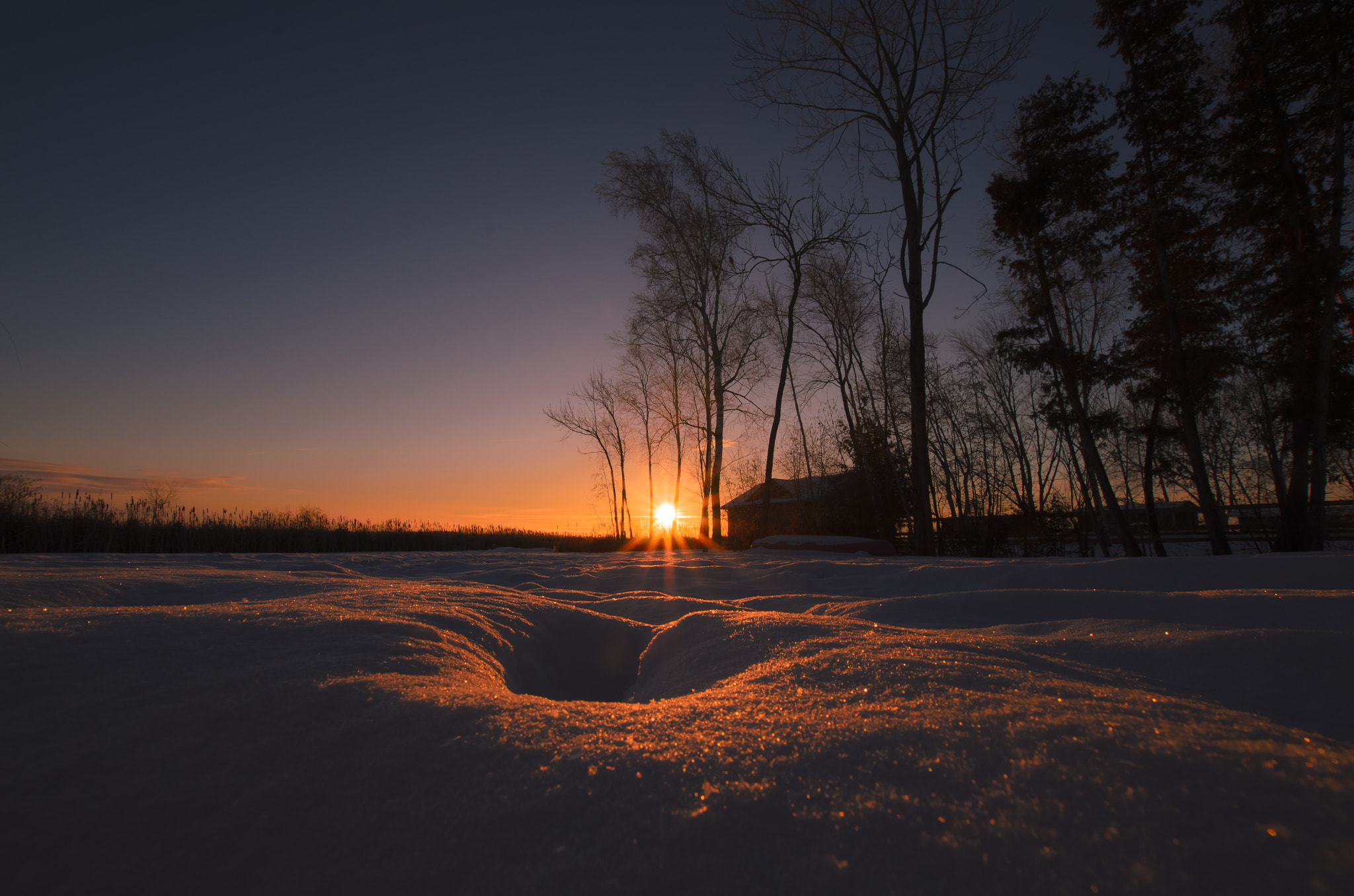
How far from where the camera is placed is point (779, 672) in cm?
124

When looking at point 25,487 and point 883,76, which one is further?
point 25,487

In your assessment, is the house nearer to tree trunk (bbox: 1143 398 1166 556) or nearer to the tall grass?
tree trunk (bbox: 1143 398 1166 556)

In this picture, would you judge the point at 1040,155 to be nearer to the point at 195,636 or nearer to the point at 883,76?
the point at 883,76

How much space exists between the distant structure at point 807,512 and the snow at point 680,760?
11288 millimetres

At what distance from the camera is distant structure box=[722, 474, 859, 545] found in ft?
54.0

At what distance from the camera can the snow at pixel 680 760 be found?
0.56 meters

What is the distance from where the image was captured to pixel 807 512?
23531 millimetres

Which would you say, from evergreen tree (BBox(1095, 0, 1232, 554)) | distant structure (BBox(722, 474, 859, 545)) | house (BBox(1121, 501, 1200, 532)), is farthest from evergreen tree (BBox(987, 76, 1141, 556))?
house (BBox(1121, 501, 1200, 532))

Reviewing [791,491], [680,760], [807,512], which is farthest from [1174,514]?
[680,760]

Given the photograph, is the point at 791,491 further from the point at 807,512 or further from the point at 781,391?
the point at 781,391

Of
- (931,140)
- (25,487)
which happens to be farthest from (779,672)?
(25,487)

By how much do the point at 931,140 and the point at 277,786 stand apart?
10086mm

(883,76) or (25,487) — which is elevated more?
(883,76)

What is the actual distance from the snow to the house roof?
1725cm
